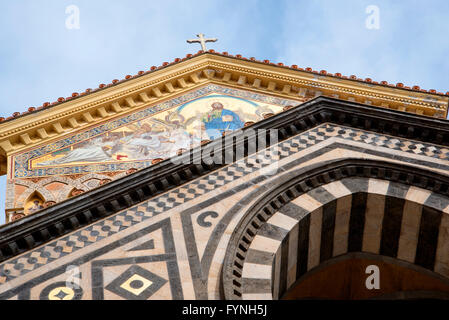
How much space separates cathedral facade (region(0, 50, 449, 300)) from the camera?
8750 millimetres

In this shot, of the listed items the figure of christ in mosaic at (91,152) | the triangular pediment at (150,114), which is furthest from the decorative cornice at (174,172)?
the figure of christ in mosaic at (91,152)

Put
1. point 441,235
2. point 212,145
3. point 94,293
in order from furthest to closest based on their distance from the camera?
1. point 212,145
2. point 441,235
3. point 94,293

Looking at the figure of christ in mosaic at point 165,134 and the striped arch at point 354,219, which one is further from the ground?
the figure of christ in mosaic at point 165,134

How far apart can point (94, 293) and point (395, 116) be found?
15.5 ft

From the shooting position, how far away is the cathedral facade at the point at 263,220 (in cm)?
875

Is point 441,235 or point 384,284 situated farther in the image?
point 384,284

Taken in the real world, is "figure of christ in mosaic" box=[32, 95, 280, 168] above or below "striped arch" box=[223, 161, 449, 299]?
above

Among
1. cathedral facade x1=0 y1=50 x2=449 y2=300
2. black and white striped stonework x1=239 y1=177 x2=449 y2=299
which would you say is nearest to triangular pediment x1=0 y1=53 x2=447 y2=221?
cathedral facade x1=0 y1=50 x2=449 y2=300

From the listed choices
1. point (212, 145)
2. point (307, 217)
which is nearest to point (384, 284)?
point (307, 217)

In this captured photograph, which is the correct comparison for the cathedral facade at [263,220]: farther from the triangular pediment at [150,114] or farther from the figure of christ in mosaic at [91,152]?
the figure of christ in mosaic at [91,152]

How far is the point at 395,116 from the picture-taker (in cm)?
1105

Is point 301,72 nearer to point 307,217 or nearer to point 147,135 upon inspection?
point 147,135

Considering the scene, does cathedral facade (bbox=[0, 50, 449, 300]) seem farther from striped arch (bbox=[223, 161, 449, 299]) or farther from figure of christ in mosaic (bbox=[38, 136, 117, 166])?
figure of christ in mosaic (bbox=[38, 136, 117, 166])

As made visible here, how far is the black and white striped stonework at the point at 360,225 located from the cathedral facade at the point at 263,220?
0.01 m
